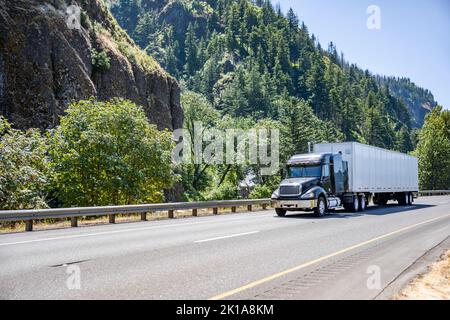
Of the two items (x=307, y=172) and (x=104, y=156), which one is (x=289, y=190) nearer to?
(x=307, y=172)

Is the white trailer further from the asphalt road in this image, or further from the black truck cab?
the asphalt road

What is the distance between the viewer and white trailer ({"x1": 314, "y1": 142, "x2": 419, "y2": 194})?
23219 mm

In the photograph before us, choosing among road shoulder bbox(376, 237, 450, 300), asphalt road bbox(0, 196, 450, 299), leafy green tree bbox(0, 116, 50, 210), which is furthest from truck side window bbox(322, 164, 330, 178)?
leafy green tree bbox(0, 116, 50, 210)

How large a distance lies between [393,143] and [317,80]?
3920cm

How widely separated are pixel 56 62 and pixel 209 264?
27.6 m

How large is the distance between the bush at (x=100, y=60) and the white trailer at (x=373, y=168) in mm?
21391

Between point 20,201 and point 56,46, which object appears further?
point 56,46

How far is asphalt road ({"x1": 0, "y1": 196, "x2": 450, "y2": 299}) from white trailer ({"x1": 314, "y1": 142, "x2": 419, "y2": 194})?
33.4 feet

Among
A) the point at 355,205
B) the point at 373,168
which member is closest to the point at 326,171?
the point at 355,205

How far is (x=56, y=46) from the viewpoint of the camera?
3083 cm

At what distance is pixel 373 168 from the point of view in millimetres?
25547

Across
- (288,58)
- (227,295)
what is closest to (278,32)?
(288,58)

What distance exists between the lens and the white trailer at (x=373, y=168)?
23.2 meters
